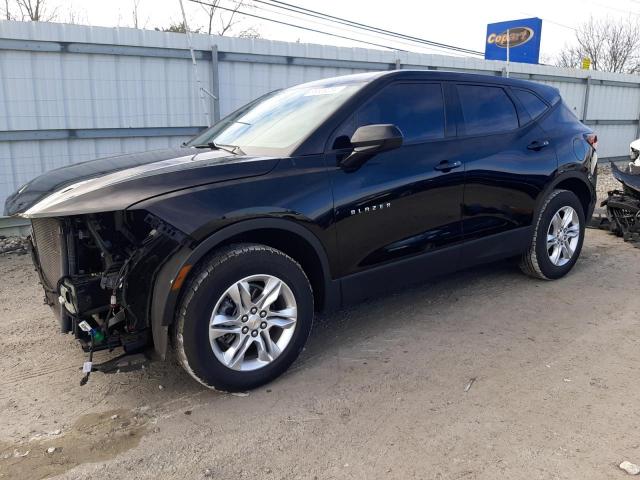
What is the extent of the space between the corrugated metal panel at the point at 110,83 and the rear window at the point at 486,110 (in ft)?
16.0

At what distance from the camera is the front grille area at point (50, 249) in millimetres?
2979

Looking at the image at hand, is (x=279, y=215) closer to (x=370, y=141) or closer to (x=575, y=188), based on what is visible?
(x=370, y=141)

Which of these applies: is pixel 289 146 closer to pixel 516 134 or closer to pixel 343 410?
pixel 343 410

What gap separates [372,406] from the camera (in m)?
3.05

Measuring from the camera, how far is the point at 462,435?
277 cm

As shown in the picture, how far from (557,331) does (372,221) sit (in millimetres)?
1692

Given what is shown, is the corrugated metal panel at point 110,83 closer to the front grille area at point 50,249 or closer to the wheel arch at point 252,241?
the front grille area at point 50,249

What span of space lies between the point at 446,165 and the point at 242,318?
75.6 inches

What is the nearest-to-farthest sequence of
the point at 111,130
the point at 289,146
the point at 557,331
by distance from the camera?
the point at 289,146 < the point at 557,331 < the point at 111,130

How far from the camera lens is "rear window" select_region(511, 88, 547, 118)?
4809 millimetres

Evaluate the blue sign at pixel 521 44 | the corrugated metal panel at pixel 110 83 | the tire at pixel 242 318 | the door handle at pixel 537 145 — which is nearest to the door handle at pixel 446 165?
the door handle at pixel 537 145

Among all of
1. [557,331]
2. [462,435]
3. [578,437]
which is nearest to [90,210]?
[462,435]

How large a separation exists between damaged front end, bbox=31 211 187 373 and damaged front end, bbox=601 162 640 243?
565 cm

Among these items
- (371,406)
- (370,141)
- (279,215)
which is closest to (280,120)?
(370,141)
